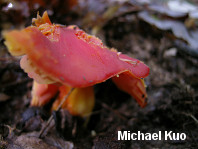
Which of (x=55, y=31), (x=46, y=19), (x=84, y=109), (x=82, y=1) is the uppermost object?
(x=82, y=1)

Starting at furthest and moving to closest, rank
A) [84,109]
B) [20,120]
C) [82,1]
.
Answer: [82,1], [84,109], [20,120]

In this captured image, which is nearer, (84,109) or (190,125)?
(190,125)

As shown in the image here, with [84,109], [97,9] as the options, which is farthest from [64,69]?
[97,9]

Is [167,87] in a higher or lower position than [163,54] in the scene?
lower

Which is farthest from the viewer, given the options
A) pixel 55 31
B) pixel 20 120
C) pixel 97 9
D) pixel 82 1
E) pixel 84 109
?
pixel 82 1

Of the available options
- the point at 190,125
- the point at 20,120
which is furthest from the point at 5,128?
the point at 190,125

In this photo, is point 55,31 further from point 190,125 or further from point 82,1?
point 82,1

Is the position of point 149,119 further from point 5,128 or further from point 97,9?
point 97,9
